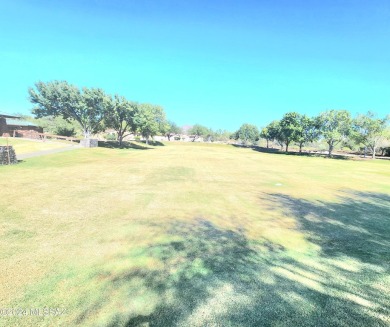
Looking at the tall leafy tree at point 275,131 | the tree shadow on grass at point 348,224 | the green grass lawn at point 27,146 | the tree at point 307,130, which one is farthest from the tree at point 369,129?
the green grass lawn at point 27,146

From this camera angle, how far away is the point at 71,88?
42969 millimetres

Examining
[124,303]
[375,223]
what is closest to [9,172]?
[124,303]

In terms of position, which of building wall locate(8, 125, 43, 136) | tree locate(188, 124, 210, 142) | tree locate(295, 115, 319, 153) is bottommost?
building wall locate(8, 125, 43, 136)

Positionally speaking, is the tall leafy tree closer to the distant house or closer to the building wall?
the building wall

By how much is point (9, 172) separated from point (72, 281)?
13.7 metres

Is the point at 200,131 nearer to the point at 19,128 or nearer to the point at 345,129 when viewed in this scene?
the point at 345,129

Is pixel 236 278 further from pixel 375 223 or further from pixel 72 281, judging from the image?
pixel 375 223

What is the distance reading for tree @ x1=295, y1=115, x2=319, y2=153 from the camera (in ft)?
204

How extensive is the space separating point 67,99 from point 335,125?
6290cm

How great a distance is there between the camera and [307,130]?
212ft

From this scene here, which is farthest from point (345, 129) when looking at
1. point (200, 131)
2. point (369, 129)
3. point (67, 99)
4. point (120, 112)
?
point (200, 131)

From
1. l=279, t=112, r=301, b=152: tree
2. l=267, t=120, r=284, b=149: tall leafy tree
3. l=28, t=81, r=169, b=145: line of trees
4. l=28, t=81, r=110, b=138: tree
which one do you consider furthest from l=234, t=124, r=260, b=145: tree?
l=28, t=81, r=110, b=138: tree

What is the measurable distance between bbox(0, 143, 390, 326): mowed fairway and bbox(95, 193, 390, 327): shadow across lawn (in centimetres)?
2

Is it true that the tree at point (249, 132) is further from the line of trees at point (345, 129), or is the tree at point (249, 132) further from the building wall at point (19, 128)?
the building wall at point (19, 128)
